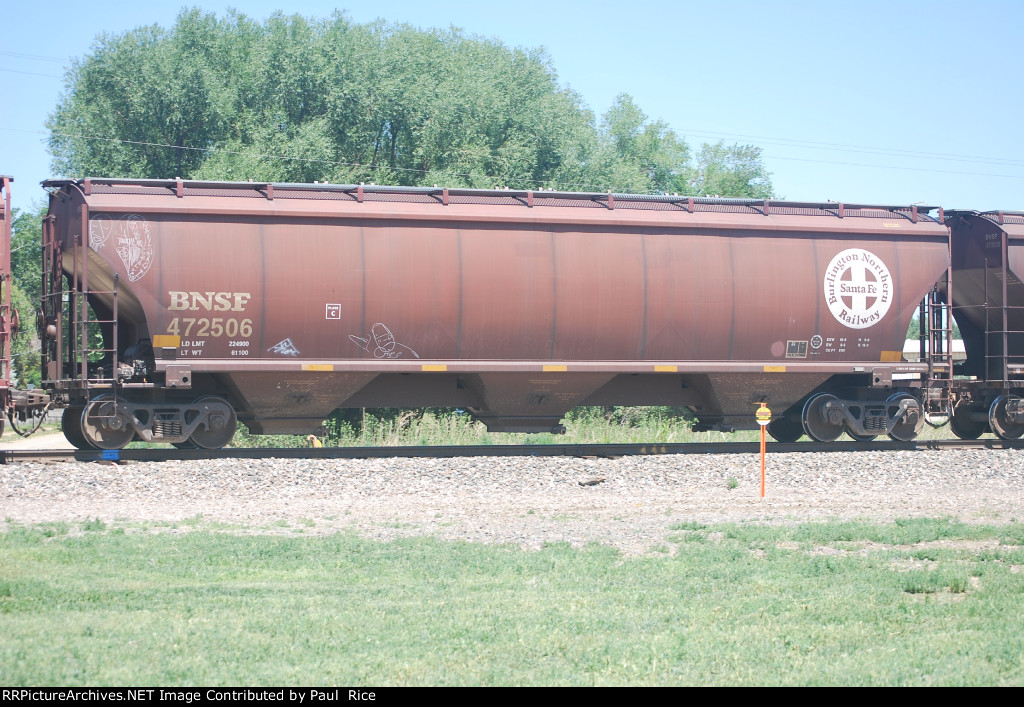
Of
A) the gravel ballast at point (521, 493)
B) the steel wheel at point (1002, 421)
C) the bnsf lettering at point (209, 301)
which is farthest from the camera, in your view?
the steel wheel at point (1002, 421)

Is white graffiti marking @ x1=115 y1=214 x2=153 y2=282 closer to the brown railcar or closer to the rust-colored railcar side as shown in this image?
the rust-colored railcar side

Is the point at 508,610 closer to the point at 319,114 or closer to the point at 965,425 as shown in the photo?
the point at 965,425

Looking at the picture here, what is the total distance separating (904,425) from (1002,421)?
2.13 m

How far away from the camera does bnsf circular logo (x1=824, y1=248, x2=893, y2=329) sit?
15625 mm

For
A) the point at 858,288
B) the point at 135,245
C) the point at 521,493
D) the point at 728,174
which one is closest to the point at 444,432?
the point at 521,493

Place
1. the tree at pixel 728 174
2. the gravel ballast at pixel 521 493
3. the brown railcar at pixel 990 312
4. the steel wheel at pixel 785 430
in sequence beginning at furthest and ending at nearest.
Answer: the tree at pixel 728 174 → the steel wheel at pixel 785 430 → the brown railcar at pixel 990 312 → the gravel ballast at pixel 521 493

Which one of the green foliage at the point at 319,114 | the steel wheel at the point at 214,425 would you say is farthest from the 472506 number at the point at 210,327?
the green foliage at the point at 319,114

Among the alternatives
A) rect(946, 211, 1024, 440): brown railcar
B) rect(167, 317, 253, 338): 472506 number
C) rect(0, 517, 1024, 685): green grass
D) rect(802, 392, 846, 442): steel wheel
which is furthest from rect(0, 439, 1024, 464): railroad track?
rect(0, 517, 1024, 685): green grass

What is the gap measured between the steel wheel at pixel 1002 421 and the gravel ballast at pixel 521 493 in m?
1.89

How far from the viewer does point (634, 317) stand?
14836 millimetres

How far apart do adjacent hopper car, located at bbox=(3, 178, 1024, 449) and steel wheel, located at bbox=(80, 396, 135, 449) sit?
33mm

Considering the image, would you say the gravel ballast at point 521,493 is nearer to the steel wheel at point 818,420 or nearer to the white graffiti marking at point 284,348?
the steel wheel at point 818,420

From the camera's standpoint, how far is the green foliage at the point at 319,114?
32.0 metres

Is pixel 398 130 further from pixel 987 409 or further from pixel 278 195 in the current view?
pixel 987 409
